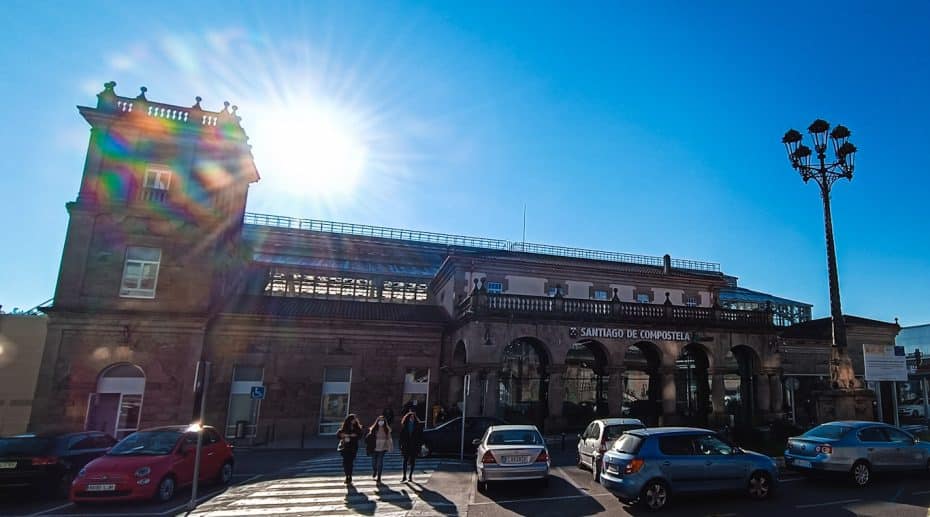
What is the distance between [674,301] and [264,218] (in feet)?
113

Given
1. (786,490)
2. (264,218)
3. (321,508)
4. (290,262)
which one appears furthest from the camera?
(264,218)

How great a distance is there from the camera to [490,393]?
70.5 ft

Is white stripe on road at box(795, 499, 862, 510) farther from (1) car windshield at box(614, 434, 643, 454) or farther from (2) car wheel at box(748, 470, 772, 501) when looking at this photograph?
(1) car windshield at box(614, 434, 643, 454)

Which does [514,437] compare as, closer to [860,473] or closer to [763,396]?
[860,473]

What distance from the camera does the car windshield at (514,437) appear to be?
12.6 meters

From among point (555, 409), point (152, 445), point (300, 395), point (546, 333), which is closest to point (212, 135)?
point (300, 395)

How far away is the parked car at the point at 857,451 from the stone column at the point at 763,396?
13.0 metres

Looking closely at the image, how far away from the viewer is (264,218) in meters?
41.6

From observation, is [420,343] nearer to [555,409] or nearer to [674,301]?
[555,409]

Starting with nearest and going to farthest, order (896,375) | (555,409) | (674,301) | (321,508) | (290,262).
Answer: (321,508), (896,375), (555,409), (674,301), (290,262)

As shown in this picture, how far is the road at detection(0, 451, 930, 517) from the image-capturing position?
33.5 ft

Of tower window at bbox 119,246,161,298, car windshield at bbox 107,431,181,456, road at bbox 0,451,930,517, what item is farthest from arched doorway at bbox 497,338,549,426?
tower window at bbox 119,246,161,298

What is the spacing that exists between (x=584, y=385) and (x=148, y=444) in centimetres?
2371

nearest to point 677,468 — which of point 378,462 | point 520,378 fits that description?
point 378,462
